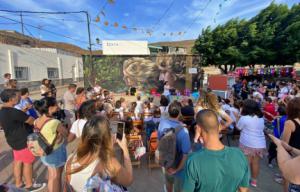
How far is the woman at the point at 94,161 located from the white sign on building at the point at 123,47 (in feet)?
58.4

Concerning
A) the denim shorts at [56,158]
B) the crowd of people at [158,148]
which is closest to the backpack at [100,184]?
the crowd of people at [158,148]

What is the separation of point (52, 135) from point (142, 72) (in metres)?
14.4

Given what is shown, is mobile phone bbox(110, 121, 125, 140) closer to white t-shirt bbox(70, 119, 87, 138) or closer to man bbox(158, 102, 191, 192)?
man bbox(158, 102, 191, 192)

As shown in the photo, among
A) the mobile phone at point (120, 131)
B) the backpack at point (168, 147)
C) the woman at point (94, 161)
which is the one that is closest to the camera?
the woman at point (94, 161)

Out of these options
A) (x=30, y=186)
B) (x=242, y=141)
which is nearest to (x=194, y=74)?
(x=242, y=141)

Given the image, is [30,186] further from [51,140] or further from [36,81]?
[36,81]

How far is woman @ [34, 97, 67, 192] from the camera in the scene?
2.33 m

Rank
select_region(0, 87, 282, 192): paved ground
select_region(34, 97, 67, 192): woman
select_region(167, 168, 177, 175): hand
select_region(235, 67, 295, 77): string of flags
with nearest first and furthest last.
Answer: select_region(167, 168, 177, 175): hand < select_region(34, 97, 67, 192): woman < select_region(0, 87, 282, 192): paved ground < select_region(235, 67, 295, 77): string of flags

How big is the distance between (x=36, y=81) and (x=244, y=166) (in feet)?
68.5

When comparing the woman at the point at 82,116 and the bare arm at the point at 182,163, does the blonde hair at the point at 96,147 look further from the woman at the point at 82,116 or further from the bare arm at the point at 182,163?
the woman at the point at 82,116

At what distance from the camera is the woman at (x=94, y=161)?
1322 mm

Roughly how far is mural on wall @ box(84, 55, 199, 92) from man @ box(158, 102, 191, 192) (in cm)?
1429

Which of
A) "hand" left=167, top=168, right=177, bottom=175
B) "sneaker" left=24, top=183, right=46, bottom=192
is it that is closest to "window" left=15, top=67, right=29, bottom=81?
"sneaker" left=24, top=183, right=46, bottom=192

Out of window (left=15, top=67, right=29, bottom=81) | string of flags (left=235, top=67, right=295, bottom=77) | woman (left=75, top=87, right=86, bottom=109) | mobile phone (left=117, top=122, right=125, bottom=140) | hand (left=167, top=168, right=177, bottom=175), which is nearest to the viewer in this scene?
mobile phone (left=117, top=122, right=125, bottom=140)
